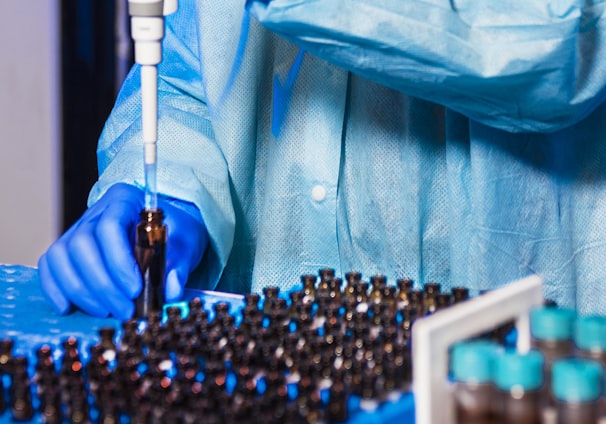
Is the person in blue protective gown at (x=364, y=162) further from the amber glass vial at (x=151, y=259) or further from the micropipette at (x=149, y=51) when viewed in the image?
the micropipette at (x=149, y=51)

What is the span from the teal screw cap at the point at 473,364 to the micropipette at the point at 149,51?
2.17 feet

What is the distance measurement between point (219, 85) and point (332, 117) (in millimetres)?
200

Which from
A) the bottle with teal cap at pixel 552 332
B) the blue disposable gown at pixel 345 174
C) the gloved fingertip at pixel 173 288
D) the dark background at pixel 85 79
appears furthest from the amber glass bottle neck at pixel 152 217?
the dark background at pixel 85 79

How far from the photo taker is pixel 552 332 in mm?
855

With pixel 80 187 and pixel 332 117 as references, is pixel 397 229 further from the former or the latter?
pixel 80 187

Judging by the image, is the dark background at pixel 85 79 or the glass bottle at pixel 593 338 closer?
the glass bottle at pixel 593 338

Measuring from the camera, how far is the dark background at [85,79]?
3627 mm

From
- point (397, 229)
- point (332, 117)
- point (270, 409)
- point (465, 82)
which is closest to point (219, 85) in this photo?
point (332, 117)

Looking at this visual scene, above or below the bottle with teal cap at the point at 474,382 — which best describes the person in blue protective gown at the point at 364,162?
above

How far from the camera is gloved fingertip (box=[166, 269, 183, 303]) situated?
1.39m

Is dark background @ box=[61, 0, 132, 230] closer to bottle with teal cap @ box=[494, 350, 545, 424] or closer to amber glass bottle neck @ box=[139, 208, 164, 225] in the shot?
amber glass bottle neck @ box=[139, 208, 164, 225]

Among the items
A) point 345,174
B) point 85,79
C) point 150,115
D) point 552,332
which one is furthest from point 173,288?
point 85,79

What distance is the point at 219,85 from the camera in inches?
65.7

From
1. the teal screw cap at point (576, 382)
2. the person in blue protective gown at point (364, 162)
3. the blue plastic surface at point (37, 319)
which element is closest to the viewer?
the teal screw cap at point (576, 382)
